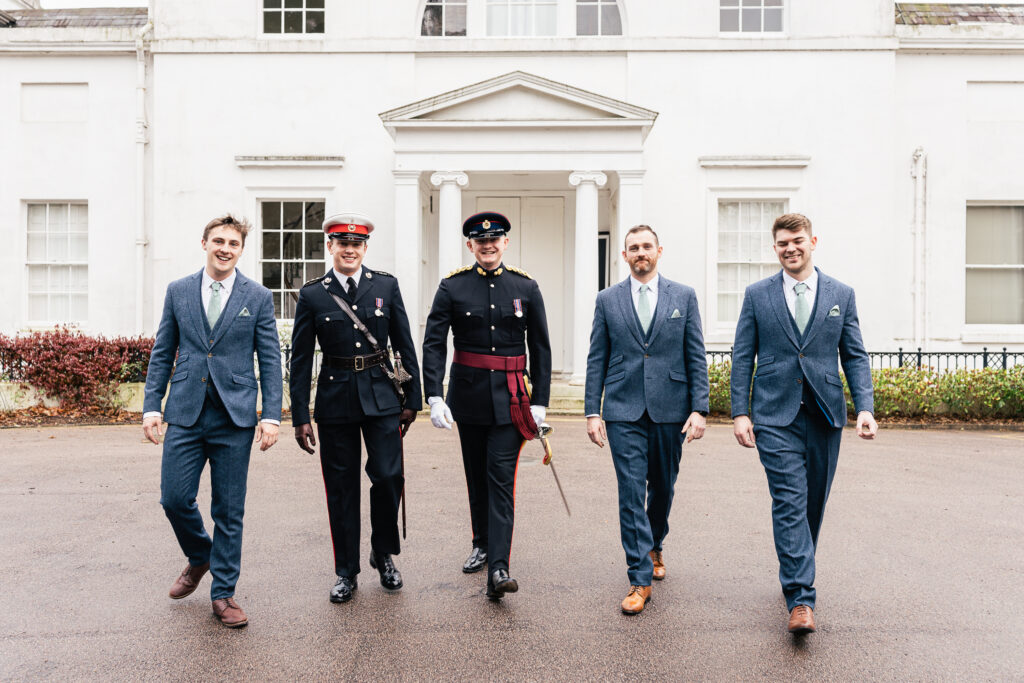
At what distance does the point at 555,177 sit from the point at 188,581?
10982 millimetres

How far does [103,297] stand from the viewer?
15.7 meters

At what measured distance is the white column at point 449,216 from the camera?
13398mm

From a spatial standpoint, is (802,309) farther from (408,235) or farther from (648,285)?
(408,235)

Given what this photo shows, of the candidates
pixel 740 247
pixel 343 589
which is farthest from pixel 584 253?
pixel 343 589

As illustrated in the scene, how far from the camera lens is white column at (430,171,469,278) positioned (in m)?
13.4

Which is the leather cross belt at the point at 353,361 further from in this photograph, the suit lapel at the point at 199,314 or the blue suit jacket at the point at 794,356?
the blue suit jacket at the point at 794,356

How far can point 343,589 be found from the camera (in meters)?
4.54

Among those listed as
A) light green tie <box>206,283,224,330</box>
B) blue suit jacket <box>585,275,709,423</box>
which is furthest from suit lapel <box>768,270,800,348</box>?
light green tie <box>206,283,224,330</box>

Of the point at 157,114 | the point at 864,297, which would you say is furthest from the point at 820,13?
the point at 157,114

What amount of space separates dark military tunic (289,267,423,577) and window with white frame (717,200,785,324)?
452 inches

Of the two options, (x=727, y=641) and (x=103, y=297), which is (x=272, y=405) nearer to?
(x=727, y=641)

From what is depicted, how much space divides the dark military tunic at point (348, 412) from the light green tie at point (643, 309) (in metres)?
1.35

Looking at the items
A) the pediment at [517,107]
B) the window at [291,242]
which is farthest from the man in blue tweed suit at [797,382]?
the window at [291,242]

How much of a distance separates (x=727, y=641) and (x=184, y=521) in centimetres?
279
